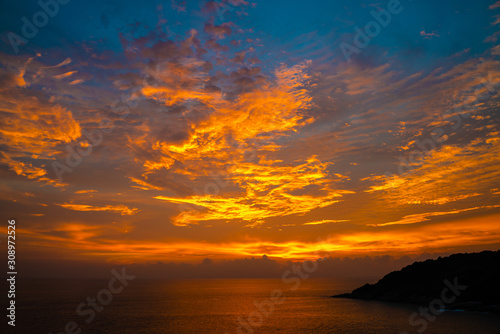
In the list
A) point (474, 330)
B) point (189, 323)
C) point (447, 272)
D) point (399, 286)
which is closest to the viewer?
point (474, 330)

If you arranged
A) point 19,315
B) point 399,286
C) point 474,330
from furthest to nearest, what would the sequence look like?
point 399,286 < point 19,315 < point 474,330

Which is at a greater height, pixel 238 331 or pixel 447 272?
pixel 447 272

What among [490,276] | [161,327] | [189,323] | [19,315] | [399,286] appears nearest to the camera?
[161,327]

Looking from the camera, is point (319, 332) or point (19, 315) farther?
point (19, 315)

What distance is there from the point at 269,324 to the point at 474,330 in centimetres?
4104

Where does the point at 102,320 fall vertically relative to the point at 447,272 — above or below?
below

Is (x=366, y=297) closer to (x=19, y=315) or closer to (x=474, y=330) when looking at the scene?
(x=474, y=330)

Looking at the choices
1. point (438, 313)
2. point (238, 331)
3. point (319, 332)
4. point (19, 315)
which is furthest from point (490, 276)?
point (19, 315)

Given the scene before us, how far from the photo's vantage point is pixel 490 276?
88.3 metres

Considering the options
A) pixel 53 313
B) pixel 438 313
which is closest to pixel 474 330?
pixel 438 313

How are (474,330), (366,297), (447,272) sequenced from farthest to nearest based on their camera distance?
(366,297), (447,272), (474,330)

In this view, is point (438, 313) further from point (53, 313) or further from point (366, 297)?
point (53, 313)

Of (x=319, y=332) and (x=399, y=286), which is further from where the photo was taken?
(x=399, y=286)

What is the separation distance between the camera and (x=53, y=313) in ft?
278
